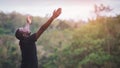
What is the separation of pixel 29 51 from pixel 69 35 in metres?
0.55

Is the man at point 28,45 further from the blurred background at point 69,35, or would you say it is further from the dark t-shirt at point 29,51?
the blurred background at point 69,35

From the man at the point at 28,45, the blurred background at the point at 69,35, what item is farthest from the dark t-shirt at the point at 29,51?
the blurred background at the point at 69,35

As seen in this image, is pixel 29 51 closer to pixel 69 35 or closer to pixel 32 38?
pixel 32 38

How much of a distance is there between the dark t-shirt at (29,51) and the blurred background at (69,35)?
24cm

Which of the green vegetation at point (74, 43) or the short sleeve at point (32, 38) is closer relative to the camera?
the short sleeve at point (32, 38)

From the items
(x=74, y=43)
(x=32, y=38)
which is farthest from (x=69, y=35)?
(x=32, y=38)

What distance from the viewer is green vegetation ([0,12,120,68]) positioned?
4.43m

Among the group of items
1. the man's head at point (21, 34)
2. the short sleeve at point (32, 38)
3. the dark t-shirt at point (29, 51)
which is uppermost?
the man's head at point (21, 34)

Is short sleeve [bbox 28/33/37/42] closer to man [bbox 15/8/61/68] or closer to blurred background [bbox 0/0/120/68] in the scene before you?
man [bbox 15/8/61/68]

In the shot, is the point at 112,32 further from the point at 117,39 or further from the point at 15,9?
the point at 15,9

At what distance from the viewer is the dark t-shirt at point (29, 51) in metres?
4.13

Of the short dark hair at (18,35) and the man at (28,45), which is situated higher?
the short dark hair at (18,35)

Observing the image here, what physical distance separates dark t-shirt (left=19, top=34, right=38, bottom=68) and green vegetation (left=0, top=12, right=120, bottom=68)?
26 centimetres

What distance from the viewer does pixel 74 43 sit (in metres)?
4.48
